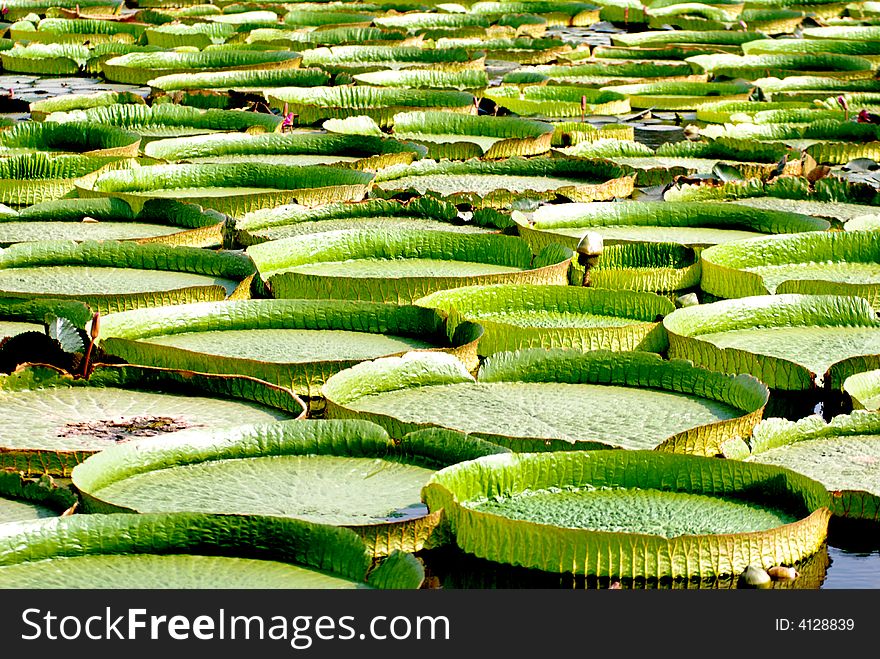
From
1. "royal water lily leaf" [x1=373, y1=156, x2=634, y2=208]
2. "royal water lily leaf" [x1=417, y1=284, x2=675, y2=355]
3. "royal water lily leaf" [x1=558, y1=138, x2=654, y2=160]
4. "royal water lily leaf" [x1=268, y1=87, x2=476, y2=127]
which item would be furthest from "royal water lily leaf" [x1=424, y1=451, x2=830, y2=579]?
"royal water lily leaf" [x1=268, y1=87, x2=476, y2=127]

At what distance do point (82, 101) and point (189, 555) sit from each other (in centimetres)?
763

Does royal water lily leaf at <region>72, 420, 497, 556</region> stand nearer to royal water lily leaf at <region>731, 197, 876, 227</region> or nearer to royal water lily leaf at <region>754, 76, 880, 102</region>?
royal water lily leaf at <region>731, 197, 876, 227</region>

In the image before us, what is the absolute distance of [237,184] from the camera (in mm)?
8266

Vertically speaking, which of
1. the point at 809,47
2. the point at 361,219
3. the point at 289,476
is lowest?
the point at 809,47

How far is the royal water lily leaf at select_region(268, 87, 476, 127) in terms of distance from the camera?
35.5 feet

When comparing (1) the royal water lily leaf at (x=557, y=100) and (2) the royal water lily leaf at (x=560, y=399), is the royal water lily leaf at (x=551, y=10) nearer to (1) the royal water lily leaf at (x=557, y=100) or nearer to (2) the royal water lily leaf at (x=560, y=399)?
(1) the royal water lily leaf at (x=557, y=100)

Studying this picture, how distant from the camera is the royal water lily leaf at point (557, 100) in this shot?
11.2 m

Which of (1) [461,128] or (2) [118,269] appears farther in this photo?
(1) [461,128]

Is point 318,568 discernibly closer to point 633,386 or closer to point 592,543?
point 592,543

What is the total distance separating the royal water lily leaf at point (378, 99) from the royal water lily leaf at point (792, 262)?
4.29m

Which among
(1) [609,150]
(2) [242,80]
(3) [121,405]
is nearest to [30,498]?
(3) [121,405]

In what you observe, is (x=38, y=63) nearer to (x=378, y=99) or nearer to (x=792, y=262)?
(x=378, y=99)

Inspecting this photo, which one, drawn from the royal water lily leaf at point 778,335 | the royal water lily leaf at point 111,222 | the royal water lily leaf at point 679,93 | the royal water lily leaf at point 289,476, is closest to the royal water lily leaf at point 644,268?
the royal water lily leaf at point 778,335

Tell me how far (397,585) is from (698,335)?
243 cm
